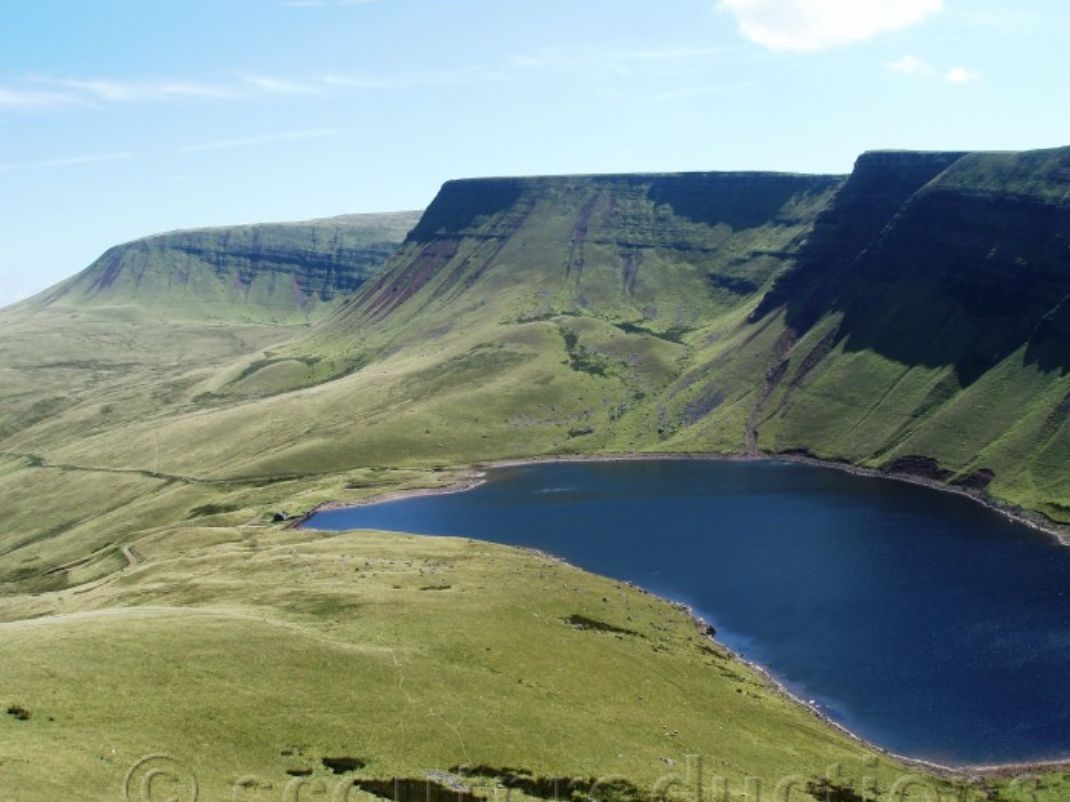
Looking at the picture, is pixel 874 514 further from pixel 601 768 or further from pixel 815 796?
pixel 601 768

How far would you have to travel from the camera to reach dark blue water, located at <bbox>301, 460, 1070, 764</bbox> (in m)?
94.2

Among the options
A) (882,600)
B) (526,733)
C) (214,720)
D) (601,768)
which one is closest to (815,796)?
(601,768)

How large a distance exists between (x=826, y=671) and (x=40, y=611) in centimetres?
10944

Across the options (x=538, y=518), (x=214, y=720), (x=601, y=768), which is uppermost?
(x=214, y=720)

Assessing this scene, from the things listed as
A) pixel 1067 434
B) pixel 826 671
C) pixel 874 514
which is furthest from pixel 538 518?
pixel 1067 434

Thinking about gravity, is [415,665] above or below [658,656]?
above

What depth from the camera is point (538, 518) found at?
18688cm

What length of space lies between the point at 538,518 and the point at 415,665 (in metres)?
109

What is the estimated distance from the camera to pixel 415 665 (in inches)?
3083

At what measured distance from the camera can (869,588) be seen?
13275 centimetres

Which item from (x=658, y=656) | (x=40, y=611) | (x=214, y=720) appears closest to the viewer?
(x=214, y=720)

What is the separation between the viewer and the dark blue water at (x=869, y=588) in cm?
9419

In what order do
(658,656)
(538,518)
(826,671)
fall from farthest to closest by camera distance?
(538,518), (826,671), (658,656)

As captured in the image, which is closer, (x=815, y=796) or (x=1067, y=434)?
(x=815, y=796)
